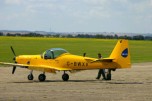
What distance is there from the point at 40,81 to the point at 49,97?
857 cm

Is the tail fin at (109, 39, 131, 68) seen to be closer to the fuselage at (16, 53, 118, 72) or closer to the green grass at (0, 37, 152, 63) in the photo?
the fuselage at (16, 53, 118, 72)

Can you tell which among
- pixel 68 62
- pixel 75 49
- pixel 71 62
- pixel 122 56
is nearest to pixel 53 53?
pixel 68 62

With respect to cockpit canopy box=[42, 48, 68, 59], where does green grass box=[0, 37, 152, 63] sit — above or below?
below

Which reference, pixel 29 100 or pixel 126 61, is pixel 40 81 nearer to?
pixel 126 61

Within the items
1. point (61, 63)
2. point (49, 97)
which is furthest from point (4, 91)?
point (61, 63)

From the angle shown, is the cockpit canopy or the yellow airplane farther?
the cockpit canopy

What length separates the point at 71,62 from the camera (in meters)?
26.5

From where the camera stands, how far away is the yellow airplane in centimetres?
2575

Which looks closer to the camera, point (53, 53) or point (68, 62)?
point (68, 62)

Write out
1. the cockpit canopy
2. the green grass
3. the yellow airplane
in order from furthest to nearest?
1. the green grass
2. the cockpit canopy
3. the yellow airplane

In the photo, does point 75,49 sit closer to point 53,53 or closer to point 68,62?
point 53,53

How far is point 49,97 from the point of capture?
18047mm

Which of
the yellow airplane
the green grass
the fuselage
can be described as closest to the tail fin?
the yellow airplane

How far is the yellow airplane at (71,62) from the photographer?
25750mm
